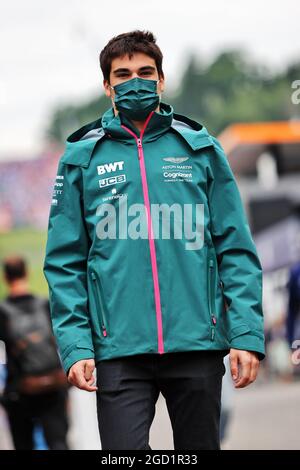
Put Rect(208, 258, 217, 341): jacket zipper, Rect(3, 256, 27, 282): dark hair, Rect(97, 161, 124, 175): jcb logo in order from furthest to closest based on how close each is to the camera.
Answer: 1. Rect(3, 256, 27, 282): dark hair
2. Rect(97, 161, 124, 175): jcb logo
3. Rect(208, 258, 217, 341): jacket zipper

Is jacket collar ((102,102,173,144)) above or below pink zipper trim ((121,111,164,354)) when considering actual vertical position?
above

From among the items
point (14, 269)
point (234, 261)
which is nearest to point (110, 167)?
point (234, 261)

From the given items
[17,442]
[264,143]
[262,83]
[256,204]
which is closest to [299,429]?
[17,442]

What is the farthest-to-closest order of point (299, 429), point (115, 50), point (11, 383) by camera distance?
point (299, 429), point (11, 383), point (115, 50)

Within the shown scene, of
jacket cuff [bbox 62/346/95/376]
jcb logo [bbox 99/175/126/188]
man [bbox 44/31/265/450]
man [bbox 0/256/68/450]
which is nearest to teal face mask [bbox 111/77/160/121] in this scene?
man [bbox 44/31/265/450]

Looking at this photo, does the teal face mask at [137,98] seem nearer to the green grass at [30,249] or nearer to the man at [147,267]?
the man at [147,267]

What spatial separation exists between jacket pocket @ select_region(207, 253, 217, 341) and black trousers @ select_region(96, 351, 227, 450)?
100 mm

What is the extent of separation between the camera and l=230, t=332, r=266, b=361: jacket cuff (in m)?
4.67

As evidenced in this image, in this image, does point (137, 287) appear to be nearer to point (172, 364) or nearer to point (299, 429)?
point (172, 364)

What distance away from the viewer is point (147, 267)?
4703 millimetres

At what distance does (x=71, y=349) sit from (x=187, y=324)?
0.42m

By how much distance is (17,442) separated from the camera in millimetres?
8906

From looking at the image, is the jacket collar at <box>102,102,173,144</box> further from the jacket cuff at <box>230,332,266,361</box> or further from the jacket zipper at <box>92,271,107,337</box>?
the jacket cuff at <box>230,332,266,361</box>

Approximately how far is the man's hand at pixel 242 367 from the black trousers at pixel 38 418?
14.1 ft
